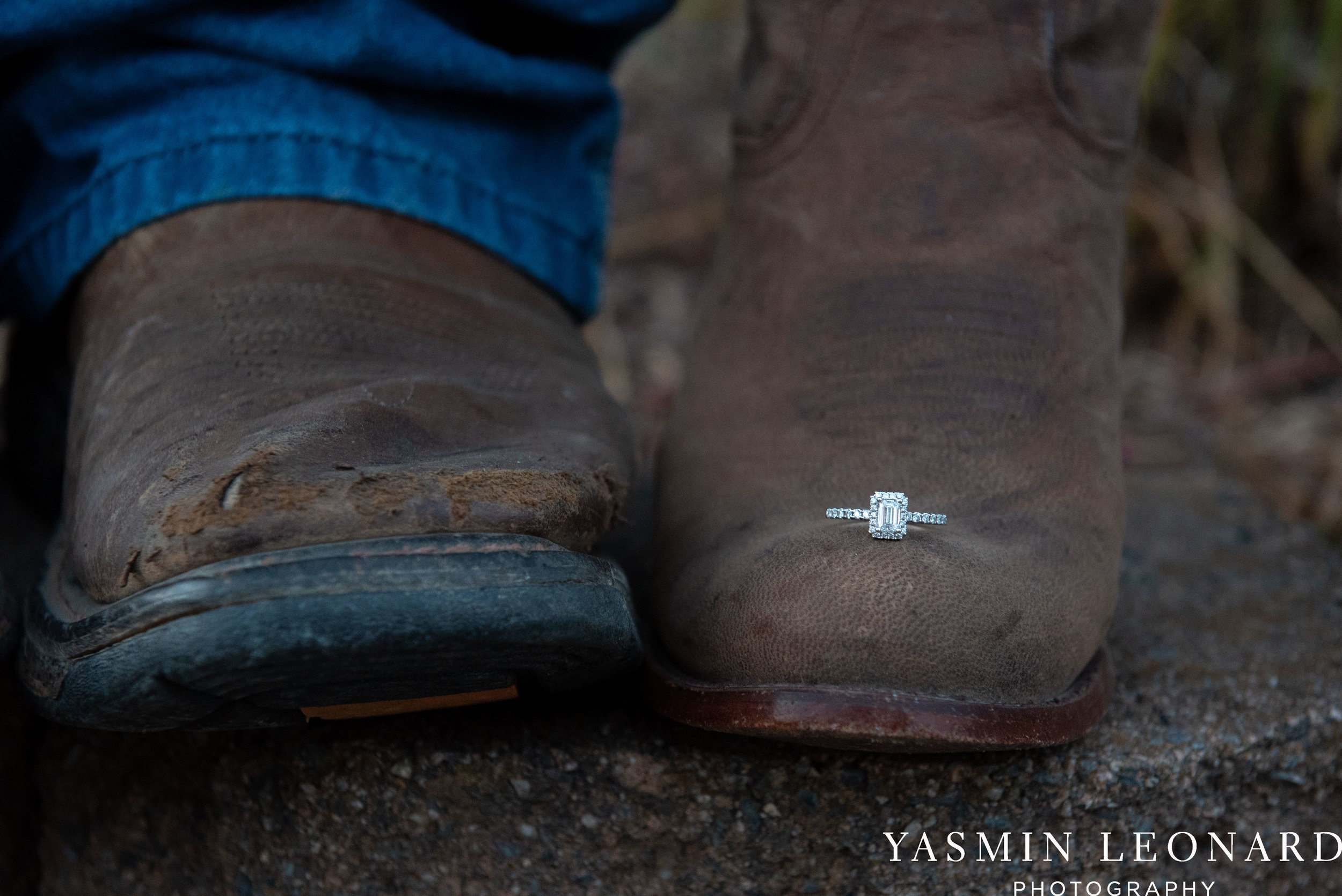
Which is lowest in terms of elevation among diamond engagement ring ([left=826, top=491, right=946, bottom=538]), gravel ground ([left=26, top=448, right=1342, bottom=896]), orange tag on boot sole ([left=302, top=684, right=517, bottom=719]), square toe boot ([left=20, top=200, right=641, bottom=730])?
gravel ground ([left=26, top=448, right=1342, bottom=896])

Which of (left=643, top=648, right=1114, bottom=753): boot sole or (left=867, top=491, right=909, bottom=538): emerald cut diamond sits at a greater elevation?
(left=867, top=491, right=909, bottom=538): emerald cut diamond

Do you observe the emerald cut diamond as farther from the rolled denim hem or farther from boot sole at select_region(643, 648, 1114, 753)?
the rolled denim hem

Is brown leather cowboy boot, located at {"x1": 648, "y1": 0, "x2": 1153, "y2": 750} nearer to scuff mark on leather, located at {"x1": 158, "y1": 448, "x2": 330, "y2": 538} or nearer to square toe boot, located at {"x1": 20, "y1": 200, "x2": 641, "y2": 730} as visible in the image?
square toe boot, located at {"x1": 20, "y1": 200, "x2": 641, "y2": 730}

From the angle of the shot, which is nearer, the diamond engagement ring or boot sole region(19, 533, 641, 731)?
boot sole region(19, 533, 641, 731)

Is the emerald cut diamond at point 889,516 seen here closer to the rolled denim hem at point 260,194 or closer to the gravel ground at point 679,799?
the gravel ground at point 679,799

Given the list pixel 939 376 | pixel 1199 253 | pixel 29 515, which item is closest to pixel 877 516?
pixel 939 376

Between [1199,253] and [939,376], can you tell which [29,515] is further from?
[1199,253]

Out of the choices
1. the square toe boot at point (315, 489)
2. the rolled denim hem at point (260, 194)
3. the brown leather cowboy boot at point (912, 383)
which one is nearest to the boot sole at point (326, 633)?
the square toe boot at point (315, 489)

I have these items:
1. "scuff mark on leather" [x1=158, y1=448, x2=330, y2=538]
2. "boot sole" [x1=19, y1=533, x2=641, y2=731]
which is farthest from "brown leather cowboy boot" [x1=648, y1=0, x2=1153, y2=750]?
"scuff mark on leather" [x1=158, y1=448, x2=330, y2=538]
